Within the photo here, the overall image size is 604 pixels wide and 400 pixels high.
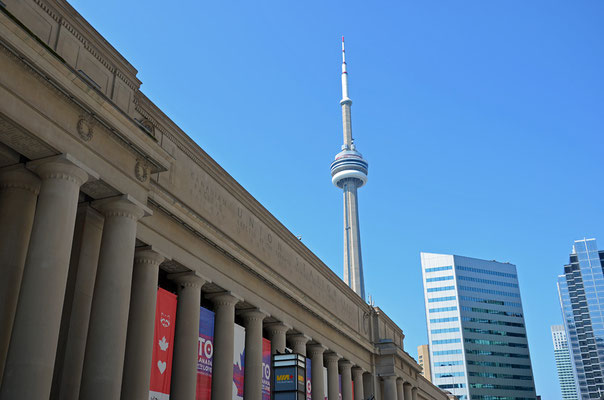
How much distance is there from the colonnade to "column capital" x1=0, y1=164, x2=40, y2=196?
4cm

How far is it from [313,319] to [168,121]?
2319 centimetres

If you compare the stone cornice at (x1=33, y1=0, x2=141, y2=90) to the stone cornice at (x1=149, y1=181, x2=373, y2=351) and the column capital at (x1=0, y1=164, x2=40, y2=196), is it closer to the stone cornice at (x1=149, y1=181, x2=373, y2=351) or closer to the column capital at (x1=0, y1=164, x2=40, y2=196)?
the stone cornice at (x1=149, y1=181, x2=373, y2=351)

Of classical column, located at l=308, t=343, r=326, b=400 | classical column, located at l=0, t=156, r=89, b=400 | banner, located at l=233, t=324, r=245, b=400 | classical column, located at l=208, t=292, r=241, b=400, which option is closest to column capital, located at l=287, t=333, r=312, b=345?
classical column, located at l=308, t=343, r=326, b=400

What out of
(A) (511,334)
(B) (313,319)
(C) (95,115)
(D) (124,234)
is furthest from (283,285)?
(A) (511,334)

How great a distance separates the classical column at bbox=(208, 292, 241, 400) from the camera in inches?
1324

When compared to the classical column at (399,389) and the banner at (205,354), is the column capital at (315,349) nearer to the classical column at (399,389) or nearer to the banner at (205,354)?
the banner at (205,354)

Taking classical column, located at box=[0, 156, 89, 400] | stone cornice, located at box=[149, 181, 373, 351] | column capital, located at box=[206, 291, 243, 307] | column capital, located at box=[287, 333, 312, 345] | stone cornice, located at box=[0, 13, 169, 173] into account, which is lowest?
classical column, located at box=[0, 156, 89, 400]

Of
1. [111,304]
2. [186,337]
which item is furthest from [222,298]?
[111,304]

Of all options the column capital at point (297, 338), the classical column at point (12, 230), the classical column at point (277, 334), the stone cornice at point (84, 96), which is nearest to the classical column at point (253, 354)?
the classical column at point (277, 334)

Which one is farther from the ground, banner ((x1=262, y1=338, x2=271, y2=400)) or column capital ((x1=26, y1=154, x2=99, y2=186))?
column capital ((x1=26, y1=154, x2=99, y2=186))

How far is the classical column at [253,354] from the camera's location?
1483 inches

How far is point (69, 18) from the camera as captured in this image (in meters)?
24.2

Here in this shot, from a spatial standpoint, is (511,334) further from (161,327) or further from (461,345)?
(161,327)

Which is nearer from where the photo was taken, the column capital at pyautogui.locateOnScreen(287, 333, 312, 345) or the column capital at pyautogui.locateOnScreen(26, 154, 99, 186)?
the column capital at pyautogui.locateOnScreen(26, 154, 99, 186)
